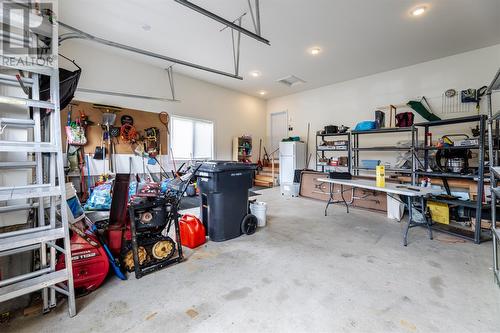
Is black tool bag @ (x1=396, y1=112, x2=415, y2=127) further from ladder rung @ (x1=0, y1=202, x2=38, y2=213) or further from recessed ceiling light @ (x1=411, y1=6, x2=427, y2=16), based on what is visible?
ladder rung @ (x1=0, y1=202, x2=38, y2=213)

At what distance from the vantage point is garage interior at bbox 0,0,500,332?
1.51 m

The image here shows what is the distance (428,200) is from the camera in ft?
10.9

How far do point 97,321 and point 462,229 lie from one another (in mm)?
4857

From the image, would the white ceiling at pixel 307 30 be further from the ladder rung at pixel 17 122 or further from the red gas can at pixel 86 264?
the red gas can at pixel 86 264

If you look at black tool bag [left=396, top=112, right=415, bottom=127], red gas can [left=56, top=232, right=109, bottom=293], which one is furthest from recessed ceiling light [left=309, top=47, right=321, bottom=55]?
red gas can [left=56, top=232, right=109, bottom=293]

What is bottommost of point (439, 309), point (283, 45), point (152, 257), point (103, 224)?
point (439, 309)

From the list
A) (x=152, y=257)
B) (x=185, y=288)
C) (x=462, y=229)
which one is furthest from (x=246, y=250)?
(x=462, y=229)

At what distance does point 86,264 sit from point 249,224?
1928 mm

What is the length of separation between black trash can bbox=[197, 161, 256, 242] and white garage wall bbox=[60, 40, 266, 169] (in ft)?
11.9

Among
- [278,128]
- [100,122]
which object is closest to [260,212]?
[100,122]

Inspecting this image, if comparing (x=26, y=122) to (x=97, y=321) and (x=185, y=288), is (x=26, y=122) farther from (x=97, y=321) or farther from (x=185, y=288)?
(x=185, y=288)

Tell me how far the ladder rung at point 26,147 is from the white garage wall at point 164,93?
3.88 metres

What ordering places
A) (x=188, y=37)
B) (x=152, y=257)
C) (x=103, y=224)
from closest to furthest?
(x=152, y=257)
(x=103, y=224)
(x=188, y=37)

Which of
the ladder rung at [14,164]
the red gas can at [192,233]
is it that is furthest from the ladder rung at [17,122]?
the red gas can at [192,233]
